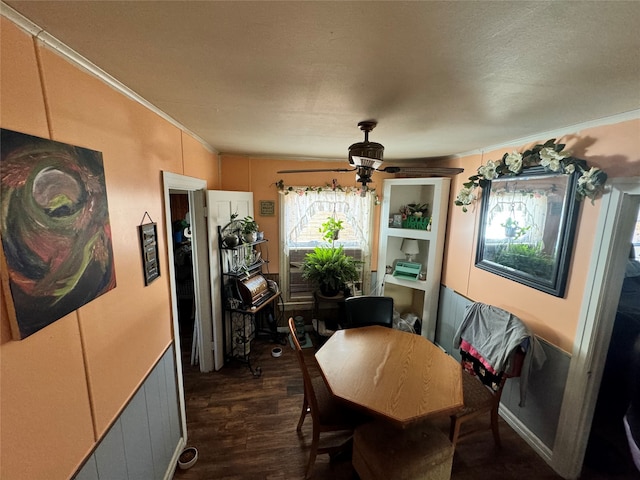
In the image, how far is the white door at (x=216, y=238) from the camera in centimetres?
256

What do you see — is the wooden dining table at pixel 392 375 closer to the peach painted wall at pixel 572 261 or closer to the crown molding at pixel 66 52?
the peach painted wall at pixel 572 261

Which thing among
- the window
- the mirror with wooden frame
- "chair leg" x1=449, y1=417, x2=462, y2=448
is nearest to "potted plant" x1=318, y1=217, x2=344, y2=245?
the window

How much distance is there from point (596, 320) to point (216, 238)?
3.05 meters

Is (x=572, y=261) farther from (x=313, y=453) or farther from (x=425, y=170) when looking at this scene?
(x=313, y=453)

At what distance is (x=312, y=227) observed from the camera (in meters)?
3.53

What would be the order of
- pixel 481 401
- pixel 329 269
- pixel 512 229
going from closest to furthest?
1. pixel 481 401
2. pixel 512 229
3. pixel 329 269

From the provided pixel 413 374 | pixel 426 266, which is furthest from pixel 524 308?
pixel 426 266

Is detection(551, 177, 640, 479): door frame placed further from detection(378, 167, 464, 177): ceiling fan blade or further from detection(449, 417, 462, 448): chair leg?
detection(378, 167, 464, 177): ceiling fan blade

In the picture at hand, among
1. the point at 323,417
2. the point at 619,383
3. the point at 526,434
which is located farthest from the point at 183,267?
the point at 619,383

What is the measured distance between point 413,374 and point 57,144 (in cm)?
220

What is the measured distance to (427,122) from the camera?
1728mm

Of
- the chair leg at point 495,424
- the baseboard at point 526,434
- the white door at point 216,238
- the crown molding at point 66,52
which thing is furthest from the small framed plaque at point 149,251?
the baseboard at point 526,434

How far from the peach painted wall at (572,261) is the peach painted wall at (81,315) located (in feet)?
9.02

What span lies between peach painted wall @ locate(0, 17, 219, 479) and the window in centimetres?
186
